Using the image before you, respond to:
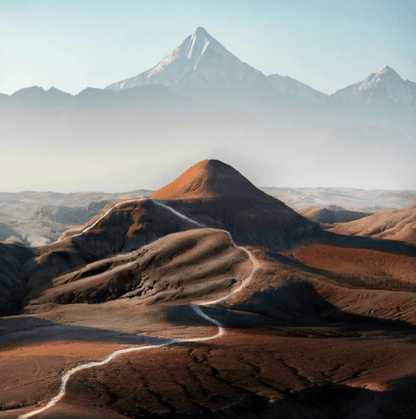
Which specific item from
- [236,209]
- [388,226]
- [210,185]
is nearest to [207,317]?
[236,209]

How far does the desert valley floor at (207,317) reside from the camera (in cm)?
1534

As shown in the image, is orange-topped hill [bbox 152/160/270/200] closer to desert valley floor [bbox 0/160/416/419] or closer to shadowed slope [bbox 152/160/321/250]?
shadowed slope [bbox 152/160/321/250]

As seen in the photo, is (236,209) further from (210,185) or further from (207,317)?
(207,317)

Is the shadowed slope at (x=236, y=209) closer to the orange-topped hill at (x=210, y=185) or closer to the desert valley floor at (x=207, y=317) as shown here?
the orange-topped hill at (x=210, y=185)

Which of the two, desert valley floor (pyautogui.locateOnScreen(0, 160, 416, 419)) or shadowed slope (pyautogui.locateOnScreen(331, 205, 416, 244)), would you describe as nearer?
desert valley floor (pyautogui.locateOnScreen(0, 160, 416, 419))

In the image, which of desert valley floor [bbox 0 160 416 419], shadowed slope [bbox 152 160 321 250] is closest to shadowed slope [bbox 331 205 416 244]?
desert valley floor [bbox 0 160 416 419]

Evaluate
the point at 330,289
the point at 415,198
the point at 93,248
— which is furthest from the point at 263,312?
the point at 415,198

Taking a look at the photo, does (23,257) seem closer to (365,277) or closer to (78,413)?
(365,277)

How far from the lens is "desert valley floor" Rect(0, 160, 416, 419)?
15.3m

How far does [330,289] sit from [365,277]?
743 cm

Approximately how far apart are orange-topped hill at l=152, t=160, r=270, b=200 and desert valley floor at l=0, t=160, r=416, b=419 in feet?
1.05

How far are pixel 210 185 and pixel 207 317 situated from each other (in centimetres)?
2993

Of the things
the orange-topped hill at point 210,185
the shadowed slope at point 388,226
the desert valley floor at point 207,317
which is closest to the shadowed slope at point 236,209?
the orange-topped hill at point 210,185

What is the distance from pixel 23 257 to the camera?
42.4m
